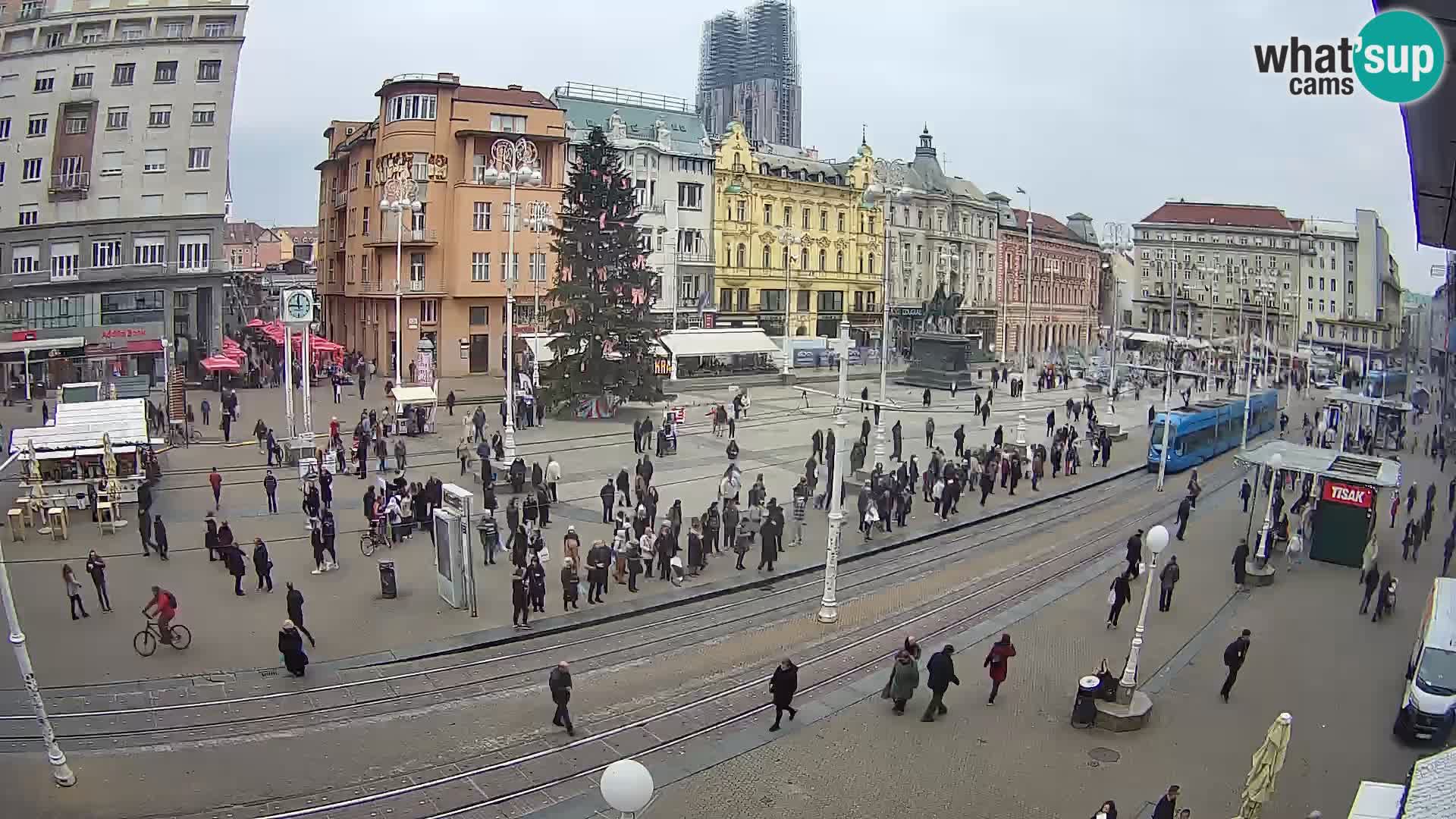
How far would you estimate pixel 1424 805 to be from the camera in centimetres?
794

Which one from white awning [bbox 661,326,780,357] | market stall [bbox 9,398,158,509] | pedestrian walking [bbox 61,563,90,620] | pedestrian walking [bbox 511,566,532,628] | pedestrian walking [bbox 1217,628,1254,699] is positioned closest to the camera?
pedestrian walking [bbox 1217,628,1254,699]

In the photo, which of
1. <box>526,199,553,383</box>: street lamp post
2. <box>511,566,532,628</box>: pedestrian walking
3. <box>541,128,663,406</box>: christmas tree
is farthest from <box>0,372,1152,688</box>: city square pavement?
<box>526,199,553,383</box>: street lamp post

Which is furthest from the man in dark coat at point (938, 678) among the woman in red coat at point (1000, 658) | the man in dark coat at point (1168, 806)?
the man in dark coat at point (1168, 806)

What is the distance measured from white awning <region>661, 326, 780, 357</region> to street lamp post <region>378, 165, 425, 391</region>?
1351 cm

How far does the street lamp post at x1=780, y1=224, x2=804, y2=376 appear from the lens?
56.0 meters

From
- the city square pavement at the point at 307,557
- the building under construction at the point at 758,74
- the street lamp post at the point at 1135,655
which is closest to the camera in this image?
the street lamp post at the point at 1135,655

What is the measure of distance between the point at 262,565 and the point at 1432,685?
704 inches

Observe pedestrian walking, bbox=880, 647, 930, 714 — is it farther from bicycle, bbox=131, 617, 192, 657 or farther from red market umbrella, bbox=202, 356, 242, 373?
red market umbrella, bbox=202, 356, 242, 373

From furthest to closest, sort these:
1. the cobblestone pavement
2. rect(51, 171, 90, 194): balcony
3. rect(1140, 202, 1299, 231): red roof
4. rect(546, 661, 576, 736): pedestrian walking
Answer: rect(1140, 202, 1299, 231): red roof → rect(51, 171, 90, 194): balcony → rect(546, 661, 576, 736): pedestrian walking → the cobblestone pavement

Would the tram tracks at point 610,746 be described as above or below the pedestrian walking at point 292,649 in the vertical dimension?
below

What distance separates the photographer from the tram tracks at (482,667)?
12.5m

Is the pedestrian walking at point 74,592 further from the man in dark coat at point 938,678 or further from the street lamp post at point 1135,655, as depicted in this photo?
the street lamp post at point 1135,655

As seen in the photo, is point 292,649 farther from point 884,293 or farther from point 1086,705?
point 884,293

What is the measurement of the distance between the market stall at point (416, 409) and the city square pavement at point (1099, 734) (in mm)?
22254
